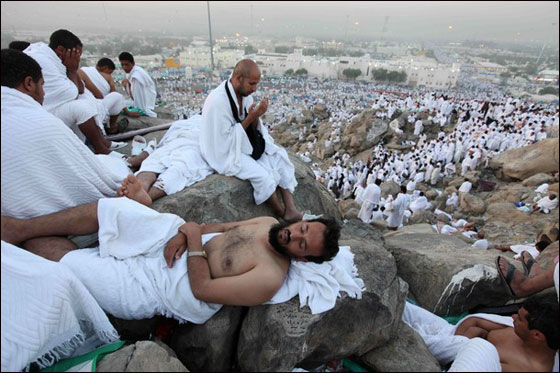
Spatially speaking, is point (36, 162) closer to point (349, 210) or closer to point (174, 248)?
point (174, 248)

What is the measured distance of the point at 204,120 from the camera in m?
3.52

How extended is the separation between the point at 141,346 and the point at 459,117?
22.9 metres

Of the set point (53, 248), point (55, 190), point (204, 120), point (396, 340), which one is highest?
point (204, 120)

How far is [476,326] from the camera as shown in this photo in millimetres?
2395

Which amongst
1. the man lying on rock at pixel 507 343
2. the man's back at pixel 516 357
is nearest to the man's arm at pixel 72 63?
the man lying on rock at pixel 507 343

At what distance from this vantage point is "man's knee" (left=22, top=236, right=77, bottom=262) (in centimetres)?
199

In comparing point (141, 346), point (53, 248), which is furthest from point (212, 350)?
point (53, 248)

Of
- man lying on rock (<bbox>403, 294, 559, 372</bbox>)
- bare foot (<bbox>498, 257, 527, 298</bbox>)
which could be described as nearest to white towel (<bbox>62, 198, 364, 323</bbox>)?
man lying on rock (<bbox>403, 294, 559, 372</bbox>)

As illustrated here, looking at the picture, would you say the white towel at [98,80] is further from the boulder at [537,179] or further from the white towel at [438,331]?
the boulder at [537,179]

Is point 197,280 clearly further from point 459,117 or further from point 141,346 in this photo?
point 459,117

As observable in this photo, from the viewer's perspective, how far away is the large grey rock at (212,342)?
204 centimetres

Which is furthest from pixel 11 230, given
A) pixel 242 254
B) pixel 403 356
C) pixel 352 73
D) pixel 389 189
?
A: pixel 352 73

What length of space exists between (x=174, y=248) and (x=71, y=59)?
352cm

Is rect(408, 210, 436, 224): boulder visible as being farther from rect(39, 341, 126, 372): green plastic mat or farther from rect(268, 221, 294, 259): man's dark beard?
rect(39, 341, 126, 372): green plastic mat
